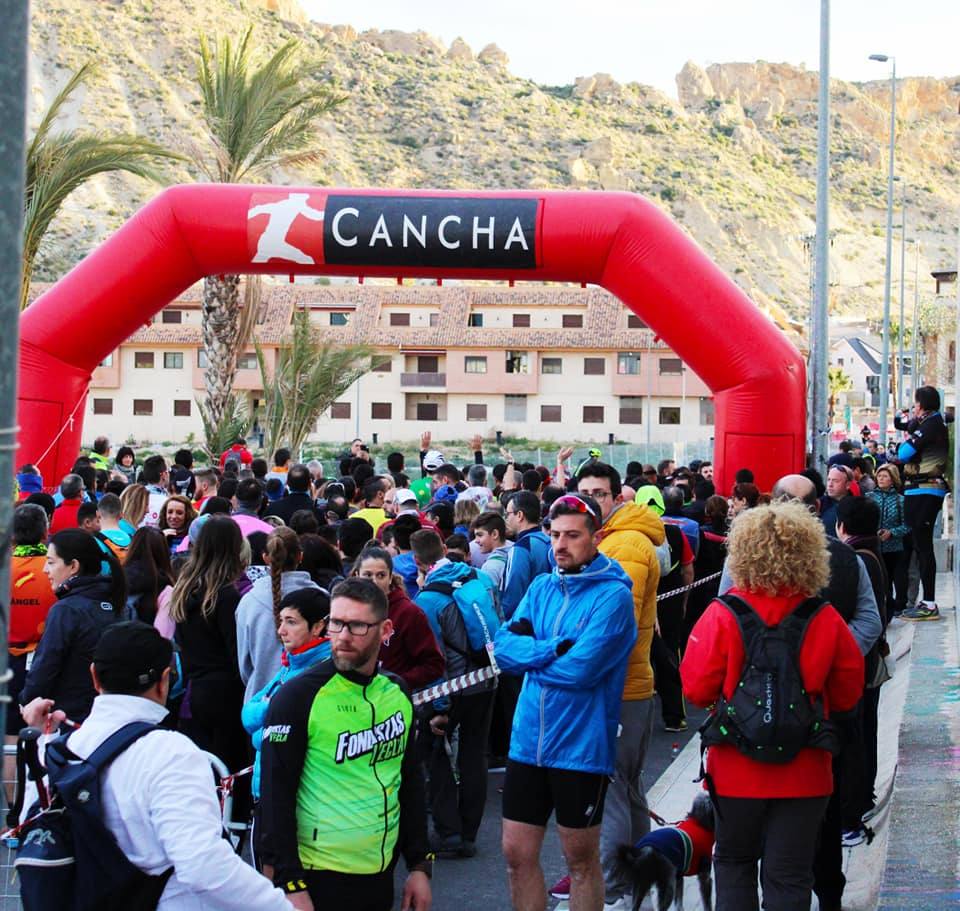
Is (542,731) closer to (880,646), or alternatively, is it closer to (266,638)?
(266,638)

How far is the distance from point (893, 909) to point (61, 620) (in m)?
3.53

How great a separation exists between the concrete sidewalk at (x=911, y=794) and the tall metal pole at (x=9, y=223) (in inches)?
137

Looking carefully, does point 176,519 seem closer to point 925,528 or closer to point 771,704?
point 771,704

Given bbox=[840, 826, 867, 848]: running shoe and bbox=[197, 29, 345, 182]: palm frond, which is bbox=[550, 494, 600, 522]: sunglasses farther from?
bbox=[197, 29, 345, 182]: palm frond

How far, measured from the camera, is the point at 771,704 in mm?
4430

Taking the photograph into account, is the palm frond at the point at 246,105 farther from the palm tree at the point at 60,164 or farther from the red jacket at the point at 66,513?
the red jacket at the point at 66,513

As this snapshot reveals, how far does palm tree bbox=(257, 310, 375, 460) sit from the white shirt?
2072 cm

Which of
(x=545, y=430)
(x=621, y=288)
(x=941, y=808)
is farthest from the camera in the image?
(x=545, y=430)

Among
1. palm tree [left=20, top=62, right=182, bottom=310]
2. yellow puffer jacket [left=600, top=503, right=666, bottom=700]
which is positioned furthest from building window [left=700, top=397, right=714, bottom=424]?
yellow puffer jacket [left=600, top=503, right=666, bottom=700]

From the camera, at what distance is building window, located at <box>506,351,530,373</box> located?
211 feet

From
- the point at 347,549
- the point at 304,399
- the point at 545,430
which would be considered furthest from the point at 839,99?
the point at 347,549

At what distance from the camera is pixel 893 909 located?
4.54 meters

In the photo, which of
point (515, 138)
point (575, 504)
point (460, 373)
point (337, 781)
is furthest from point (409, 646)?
point (515, 138)

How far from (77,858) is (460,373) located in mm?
61528
